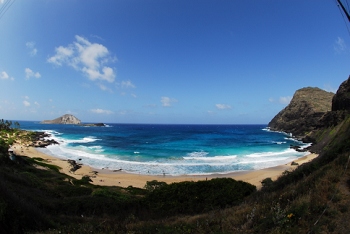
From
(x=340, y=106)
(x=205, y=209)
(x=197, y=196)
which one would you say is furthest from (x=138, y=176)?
(x=340, y=106)

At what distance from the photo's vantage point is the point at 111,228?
254 inches

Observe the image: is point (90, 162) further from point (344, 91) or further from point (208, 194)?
point (344, 91)

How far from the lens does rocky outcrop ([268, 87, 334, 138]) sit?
91.6 m

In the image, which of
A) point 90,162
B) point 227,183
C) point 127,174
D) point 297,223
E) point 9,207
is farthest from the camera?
point 90,162

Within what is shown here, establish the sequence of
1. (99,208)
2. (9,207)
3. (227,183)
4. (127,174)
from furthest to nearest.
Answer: (127,174), (227,183), (99,208), (9,207)

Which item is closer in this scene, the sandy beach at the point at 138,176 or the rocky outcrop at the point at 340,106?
the sandy beach at the point at 138,176

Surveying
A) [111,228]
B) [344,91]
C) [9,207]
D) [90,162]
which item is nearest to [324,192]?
[111,228]

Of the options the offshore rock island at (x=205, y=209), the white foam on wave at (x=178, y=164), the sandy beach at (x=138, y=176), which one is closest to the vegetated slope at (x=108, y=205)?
the offshore rock island at (x=205, y=209)

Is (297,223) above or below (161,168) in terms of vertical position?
above

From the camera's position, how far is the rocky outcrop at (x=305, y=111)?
91.6 metres

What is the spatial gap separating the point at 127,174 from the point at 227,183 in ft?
67.5

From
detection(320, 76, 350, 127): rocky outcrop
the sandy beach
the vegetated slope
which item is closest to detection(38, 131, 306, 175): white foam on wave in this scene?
the sandy beach

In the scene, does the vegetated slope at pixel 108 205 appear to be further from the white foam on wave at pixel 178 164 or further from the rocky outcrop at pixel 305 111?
the rocky outcrop at pixel 305 111

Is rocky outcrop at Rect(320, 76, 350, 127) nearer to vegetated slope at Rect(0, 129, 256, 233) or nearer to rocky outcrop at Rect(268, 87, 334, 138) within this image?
rocky outcrop at Rect(268, 87, 334, 138)
